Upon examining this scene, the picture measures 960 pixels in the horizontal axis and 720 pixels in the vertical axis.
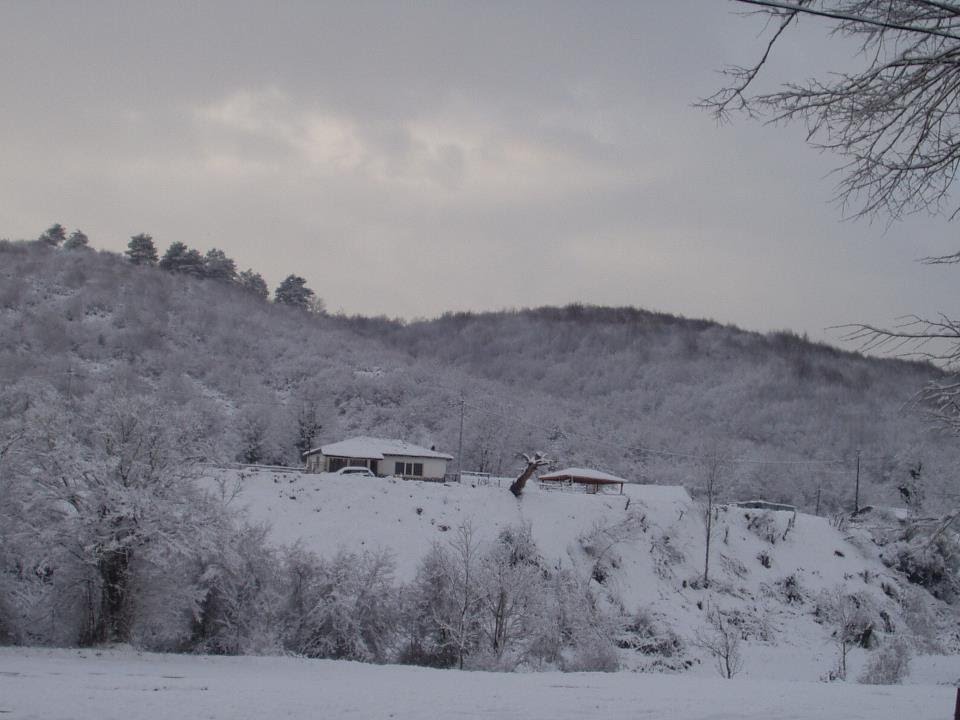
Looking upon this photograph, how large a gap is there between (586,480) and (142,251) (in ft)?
346

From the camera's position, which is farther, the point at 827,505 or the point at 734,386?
the point at 734,386

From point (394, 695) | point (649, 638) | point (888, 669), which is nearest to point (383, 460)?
point (649, 638)

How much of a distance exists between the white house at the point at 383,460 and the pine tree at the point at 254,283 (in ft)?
302

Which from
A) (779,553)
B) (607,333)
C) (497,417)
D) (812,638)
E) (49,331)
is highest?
(607,333)

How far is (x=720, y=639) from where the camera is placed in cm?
3025

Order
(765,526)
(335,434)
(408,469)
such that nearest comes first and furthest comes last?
(765,526) → (408,469) → (335,434)

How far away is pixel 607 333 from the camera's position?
166m

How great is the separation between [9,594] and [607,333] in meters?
153

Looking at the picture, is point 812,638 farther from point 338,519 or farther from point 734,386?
point 734,386

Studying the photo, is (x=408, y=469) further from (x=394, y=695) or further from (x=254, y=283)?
(x=254, y=283)

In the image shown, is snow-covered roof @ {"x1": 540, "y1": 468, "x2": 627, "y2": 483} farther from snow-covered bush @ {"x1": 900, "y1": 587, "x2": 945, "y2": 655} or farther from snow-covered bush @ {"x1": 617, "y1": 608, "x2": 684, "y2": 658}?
snow-covered bush @ {"x1": 617, "y1": 608, "x2": 684, "y2": 658}

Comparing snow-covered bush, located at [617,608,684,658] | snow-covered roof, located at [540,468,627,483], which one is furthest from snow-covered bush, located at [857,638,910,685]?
snow-covered roof, located at [540,468,627,483]

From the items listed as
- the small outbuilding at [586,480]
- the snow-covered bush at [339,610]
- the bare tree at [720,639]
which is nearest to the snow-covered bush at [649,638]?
the bare tree at [720,639]

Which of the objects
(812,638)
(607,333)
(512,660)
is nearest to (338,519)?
(512,660)
